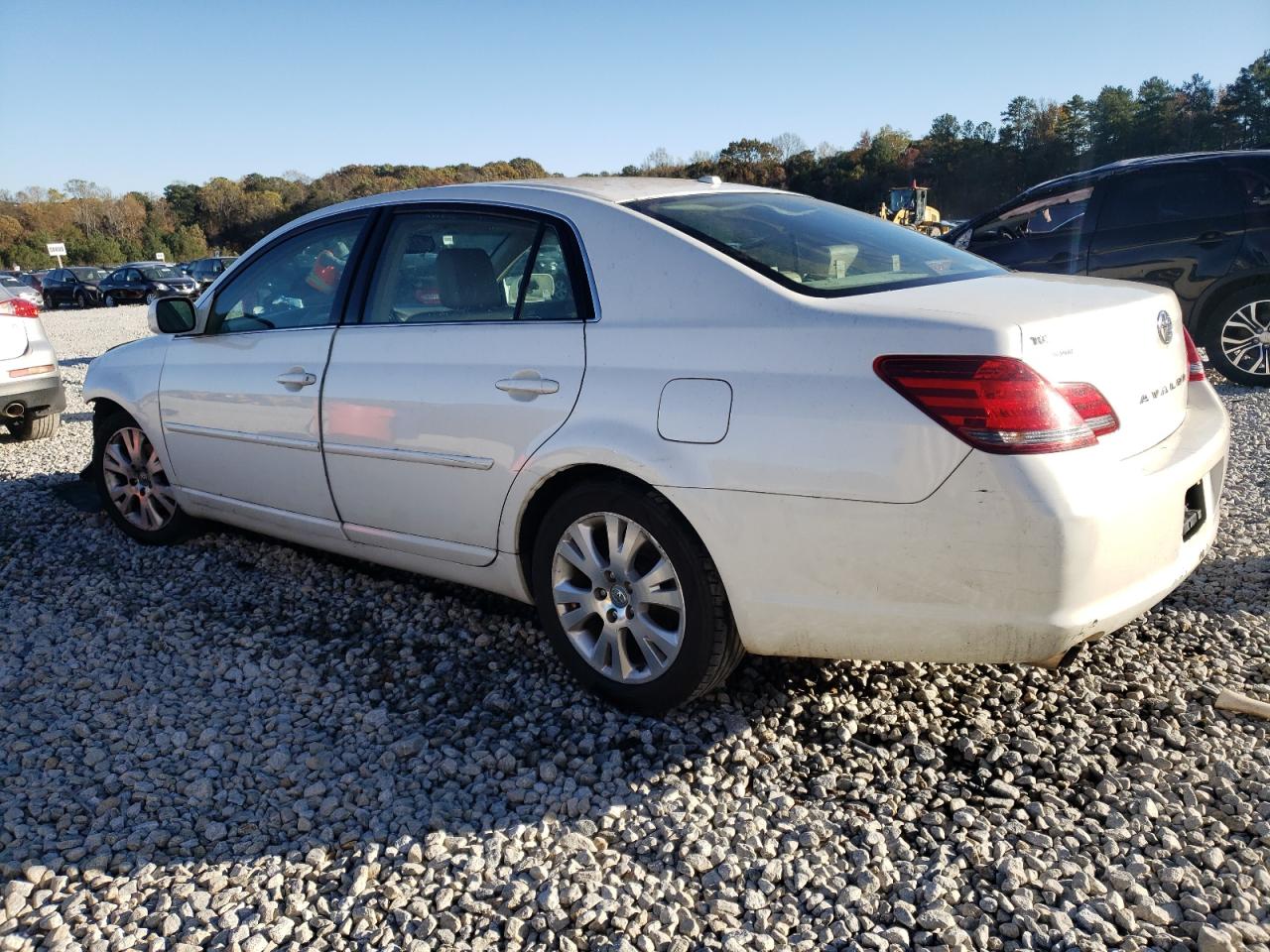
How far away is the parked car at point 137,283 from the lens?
31.4 m

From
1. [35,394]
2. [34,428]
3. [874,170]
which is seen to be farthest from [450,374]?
[874,170]

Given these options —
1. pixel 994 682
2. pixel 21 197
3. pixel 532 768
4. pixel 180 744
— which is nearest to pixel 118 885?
pixel 180 744

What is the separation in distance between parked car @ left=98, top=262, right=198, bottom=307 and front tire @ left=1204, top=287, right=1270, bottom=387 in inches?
1219

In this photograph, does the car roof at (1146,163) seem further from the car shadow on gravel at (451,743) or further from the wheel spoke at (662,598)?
the wheel spoke at (662,598)

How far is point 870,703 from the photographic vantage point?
300 centimetres

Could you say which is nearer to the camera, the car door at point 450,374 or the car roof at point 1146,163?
the car door at point 450,374

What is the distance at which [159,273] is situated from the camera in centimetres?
3192

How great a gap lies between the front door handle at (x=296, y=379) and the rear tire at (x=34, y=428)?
16.7 feet

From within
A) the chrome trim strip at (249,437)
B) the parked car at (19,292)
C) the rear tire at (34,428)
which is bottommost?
the rear tire at (34,428)

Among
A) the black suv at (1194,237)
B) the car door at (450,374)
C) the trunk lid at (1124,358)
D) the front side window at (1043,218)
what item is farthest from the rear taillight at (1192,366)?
the front side window at (1043,218)

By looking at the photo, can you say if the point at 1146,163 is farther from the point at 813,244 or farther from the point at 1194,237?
the point at 813,244

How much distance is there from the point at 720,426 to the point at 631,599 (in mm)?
650

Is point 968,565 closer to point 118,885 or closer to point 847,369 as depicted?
point 847,369

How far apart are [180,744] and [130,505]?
2.39 m
